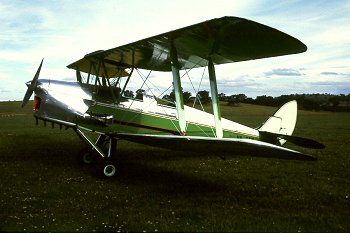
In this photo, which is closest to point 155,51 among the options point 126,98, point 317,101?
point 126,98

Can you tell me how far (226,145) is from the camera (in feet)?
18.7

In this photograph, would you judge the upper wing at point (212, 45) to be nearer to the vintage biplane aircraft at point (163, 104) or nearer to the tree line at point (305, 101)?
the vintage biplane aircraft at point (163, 104)

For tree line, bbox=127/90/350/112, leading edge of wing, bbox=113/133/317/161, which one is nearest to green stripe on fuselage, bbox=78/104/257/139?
leading edge of wing, bbox=113/133/317/161

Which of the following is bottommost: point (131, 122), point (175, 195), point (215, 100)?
point (175, 195)

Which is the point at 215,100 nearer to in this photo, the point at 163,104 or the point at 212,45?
the point at 212,45

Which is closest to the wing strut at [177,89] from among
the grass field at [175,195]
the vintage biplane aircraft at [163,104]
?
the vintage biplane aircraft at [163,104]

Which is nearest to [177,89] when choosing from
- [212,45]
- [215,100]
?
[215,100]

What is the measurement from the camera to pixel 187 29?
5926 mm

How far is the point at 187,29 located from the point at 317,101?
61.3 meters

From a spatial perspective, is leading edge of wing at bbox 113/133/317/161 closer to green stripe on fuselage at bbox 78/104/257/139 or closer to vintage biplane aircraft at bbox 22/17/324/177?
vintage biplane aircraft at bbox 22/17/324/177

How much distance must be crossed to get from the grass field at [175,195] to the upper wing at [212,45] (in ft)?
8.64

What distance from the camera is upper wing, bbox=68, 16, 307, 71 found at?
5.59 metres

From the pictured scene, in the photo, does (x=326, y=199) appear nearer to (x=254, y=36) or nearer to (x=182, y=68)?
(x=254, y=36)

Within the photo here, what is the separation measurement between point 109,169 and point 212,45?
3.26 metres
